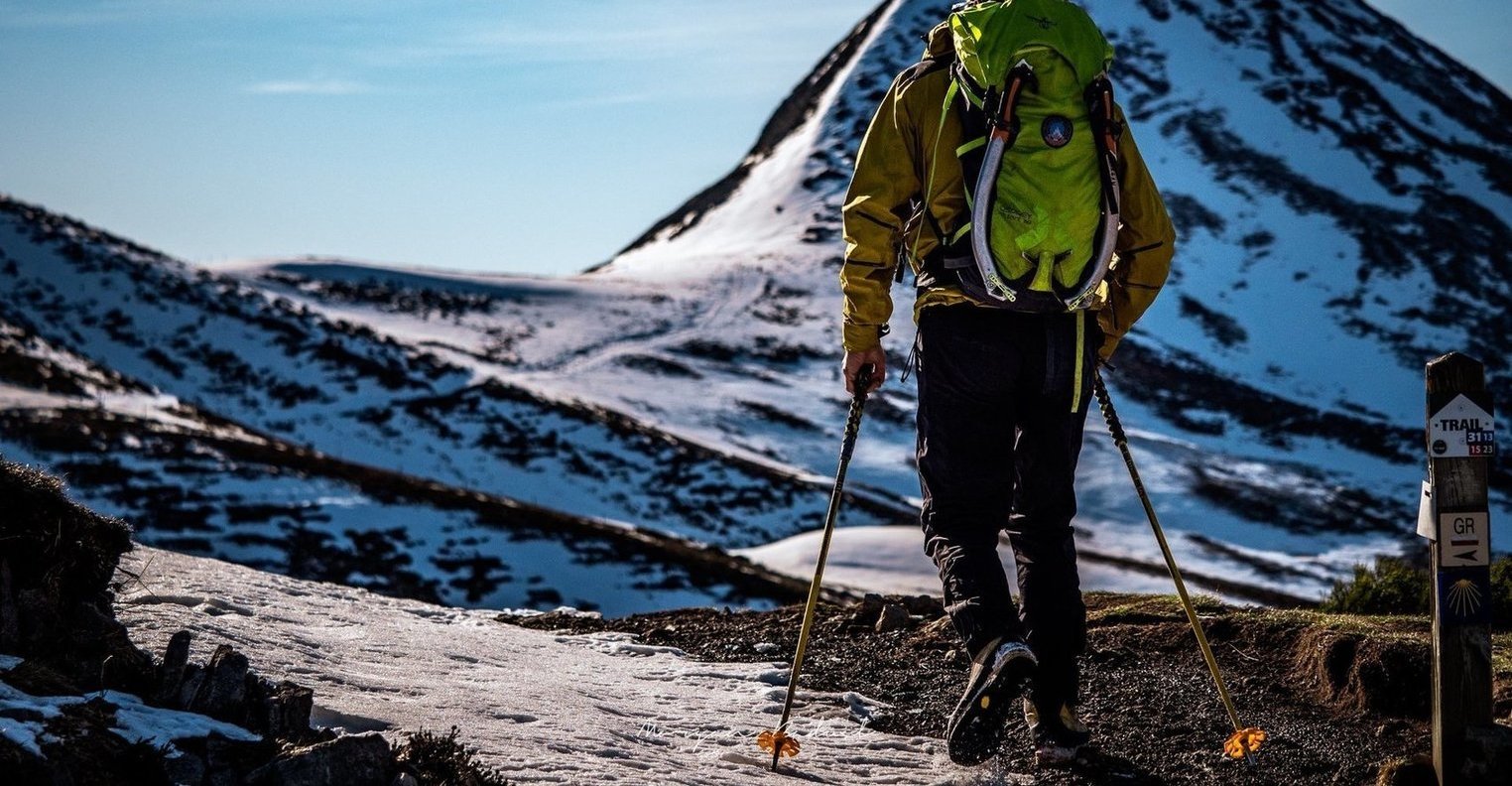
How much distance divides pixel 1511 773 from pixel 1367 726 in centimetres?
131

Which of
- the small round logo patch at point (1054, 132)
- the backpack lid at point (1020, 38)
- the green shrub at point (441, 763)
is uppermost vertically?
the backpack lid at point (1020, 38)

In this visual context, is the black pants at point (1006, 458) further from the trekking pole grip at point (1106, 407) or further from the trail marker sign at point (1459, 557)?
the trail marker sign at point (1459, 557)

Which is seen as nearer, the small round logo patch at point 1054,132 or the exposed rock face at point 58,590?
the exposed rock face at point 58,590

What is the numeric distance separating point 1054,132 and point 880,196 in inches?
30.1

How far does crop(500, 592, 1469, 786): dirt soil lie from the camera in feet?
19.2

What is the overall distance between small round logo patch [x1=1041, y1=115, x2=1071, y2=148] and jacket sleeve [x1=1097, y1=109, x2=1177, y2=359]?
405mm

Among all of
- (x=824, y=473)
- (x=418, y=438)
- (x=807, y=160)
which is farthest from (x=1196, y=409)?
(x=807, y=160)

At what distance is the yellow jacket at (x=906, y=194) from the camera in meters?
5.37

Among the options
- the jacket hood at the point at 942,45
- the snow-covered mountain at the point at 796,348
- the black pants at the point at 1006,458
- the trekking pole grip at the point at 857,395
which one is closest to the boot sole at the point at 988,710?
the black pants at the point at 1006,458

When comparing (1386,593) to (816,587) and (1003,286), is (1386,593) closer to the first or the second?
(816,587)

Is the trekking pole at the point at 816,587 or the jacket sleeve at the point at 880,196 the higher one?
the jacket sleeve at the point at 880,196

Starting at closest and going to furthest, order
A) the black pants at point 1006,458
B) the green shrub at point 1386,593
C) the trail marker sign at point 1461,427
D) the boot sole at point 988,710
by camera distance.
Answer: the boot sole at point 988,710 < the trail marker sign at point 1461,427 < the black pants at point 1006,458 < the green shrub at point 1386,593

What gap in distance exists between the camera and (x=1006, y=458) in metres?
5.47

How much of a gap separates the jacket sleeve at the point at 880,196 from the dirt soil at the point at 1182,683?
215 cm
